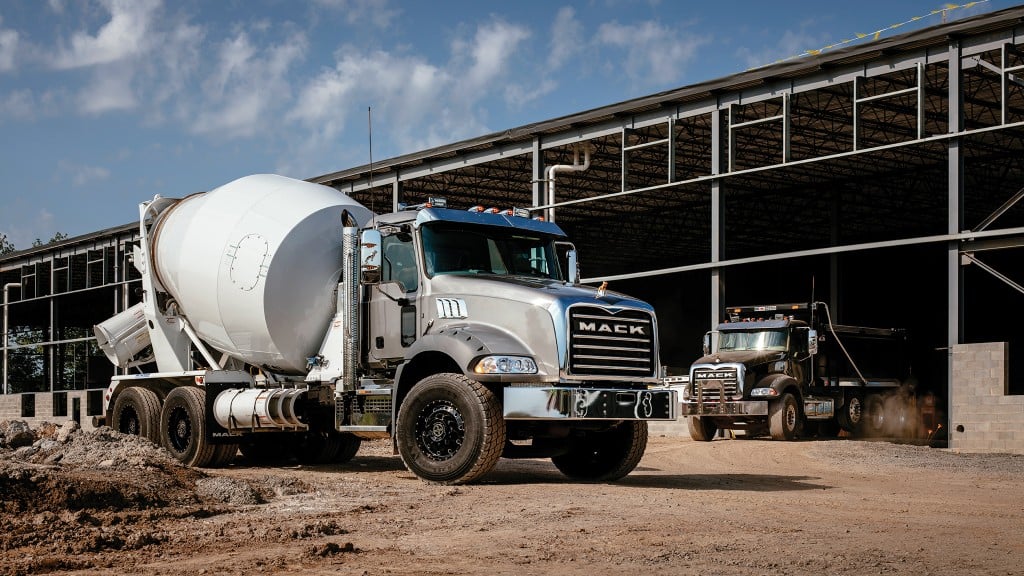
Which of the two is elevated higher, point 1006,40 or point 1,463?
point 1006,40

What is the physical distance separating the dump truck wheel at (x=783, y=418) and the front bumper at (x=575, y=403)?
13.6 metres

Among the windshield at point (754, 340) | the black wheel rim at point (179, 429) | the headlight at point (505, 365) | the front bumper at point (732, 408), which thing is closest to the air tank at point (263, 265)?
the black wheel rim at point (179, 429)

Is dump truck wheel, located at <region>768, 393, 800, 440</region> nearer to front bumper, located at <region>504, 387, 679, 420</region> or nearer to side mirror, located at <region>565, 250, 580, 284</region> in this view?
side mirror, located at <region>565, 250, 580, 284</region>

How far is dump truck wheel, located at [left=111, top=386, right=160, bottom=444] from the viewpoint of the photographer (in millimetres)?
18562

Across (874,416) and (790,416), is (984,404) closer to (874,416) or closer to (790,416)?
(790,416)

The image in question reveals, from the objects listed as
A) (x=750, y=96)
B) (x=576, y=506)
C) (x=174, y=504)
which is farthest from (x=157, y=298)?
(x=750, y=96)

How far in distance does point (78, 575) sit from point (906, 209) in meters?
46.2

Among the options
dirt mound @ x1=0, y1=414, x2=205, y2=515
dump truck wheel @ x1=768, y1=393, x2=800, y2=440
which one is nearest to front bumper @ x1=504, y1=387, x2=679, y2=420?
dirt mound @ x1=0, y1=414, x2=205, y2=515

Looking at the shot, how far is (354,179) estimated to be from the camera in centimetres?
4028

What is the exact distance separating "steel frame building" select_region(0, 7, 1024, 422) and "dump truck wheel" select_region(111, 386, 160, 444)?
17.2 feet

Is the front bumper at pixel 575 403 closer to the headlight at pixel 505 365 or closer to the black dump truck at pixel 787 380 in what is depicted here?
the headlight at pixel 505 365

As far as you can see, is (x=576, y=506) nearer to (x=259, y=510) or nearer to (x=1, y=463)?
(x=259, y=510)

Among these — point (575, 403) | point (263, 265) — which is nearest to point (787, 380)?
point (263, 265)

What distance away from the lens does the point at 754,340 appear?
27.7 m
